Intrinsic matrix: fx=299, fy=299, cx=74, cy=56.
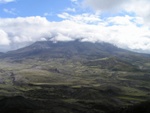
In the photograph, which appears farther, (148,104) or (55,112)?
(55,112)

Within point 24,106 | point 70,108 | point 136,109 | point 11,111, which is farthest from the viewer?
point 70,108

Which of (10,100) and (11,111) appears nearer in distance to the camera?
(11,111)

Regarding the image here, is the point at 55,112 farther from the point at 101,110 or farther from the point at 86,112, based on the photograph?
the point at 101,110

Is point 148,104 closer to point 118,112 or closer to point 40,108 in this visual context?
point 118,112

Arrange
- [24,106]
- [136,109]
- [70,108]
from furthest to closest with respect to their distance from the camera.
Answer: [70,108] → [24,106] → [136,109]

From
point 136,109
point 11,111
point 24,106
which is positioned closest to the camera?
point 136,109

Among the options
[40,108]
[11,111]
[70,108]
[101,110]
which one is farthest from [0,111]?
[101,110]

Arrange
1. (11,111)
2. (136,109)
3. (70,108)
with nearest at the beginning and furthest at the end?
(136,109), (11,111), (70,108)

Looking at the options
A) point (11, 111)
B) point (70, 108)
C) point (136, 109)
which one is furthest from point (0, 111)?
point (136, 109)
